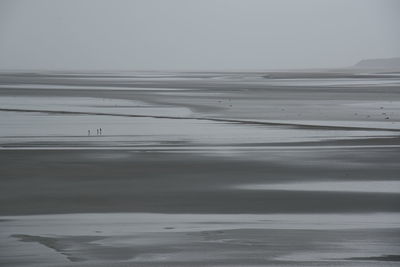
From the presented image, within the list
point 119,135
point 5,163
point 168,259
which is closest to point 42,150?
point 5,163

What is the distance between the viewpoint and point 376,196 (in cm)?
1370

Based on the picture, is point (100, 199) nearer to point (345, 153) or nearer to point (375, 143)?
point (345, 153)

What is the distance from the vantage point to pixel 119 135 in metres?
24.4

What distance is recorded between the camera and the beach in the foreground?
9617 millimetres

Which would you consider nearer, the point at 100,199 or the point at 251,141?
the point at 100,199

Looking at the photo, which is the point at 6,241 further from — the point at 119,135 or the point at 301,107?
the point at 301,107

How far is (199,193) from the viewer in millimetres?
13852

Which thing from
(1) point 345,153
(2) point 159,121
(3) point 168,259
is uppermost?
(2) point 159,121

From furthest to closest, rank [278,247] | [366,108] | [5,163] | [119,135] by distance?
Result: [366,108] < [119,135] < [5,163] < [278,247]

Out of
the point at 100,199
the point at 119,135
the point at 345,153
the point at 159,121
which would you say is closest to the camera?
the point at 100,199

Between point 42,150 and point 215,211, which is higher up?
point 42,150

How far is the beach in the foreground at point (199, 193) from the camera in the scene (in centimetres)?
962

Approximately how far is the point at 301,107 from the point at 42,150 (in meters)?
19.5

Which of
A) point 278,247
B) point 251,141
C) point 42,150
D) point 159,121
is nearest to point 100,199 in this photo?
point 278,247
